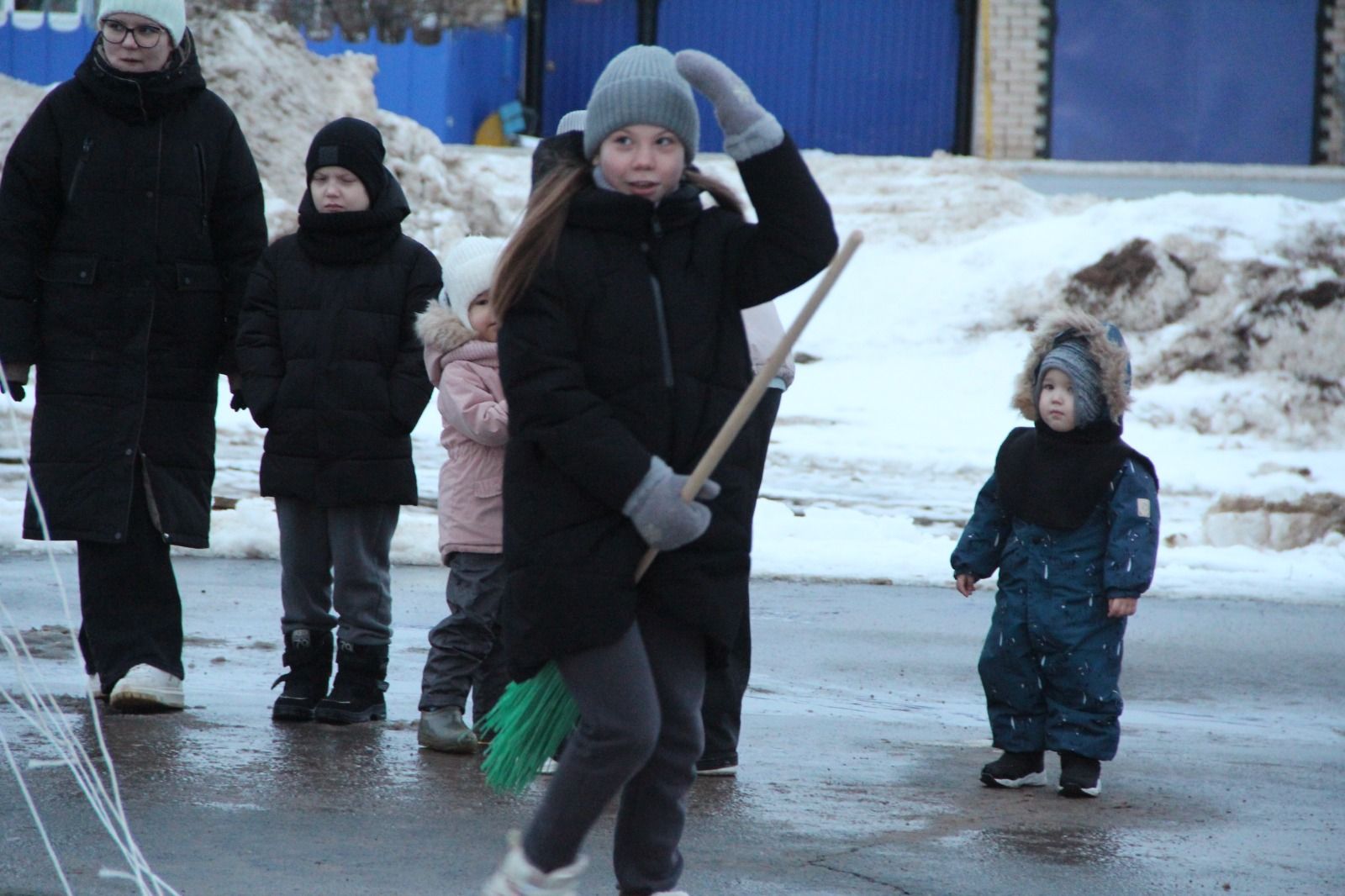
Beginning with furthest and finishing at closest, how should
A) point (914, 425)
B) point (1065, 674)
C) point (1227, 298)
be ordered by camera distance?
point (1227, 298) → point (914, 425) → point (1065, 674)

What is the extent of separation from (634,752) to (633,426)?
0.59m

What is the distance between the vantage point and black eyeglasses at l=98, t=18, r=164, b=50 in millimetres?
5023

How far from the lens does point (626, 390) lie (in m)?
3.11

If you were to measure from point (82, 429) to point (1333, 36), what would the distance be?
2112cm

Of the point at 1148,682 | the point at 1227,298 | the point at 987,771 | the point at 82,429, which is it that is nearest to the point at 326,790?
the point at 82,429

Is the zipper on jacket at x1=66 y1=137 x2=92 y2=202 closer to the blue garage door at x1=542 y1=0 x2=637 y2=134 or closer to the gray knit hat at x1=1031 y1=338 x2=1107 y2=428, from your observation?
the gray knit hat at x1=1031 y1=338 x2=1107 y2=428

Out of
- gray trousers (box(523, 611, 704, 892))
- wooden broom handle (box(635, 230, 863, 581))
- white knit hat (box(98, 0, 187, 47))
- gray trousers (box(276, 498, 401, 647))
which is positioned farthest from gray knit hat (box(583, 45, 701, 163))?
white knit hat (box(98, 0, 187, 47))

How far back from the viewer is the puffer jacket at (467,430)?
4816 millimetres

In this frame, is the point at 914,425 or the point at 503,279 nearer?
the point at 503,279

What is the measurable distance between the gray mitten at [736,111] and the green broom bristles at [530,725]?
1080mm

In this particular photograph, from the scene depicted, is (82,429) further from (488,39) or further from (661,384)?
(488,39)

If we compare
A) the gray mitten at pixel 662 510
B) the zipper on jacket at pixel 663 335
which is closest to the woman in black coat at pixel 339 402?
the zipper on jacket at pixel 663 335

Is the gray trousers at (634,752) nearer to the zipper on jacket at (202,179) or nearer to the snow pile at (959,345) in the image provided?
the zipper on jacket at (202,179)

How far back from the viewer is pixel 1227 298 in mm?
15648
